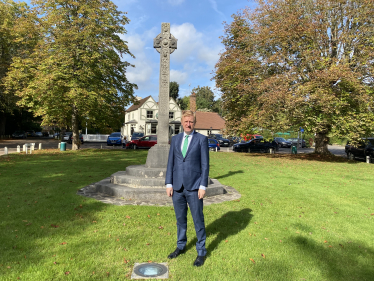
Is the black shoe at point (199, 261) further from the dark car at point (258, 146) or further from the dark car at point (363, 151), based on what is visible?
the dark car at point (258, 146)

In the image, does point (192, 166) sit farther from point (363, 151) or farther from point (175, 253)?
point (363, 151)

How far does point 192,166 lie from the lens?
3.64 m

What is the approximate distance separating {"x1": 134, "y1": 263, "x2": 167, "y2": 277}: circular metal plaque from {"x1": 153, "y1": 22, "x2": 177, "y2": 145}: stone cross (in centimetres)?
513

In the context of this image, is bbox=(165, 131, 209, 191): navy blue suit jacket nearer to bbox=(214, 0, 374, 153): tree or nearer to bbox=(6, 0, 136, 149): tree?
bbox=(214, 0, 374, 153): tree

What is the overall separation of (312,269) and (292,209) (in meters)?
2.92

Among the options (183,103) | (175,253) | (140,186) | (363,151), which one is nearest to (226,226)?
(175,253)

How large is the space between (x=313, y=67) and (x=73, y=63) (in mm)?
17678

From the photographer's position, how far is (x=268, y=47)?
66.3 ft

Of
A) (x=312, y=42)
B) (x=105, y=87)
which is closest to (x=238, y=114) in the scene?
(x=312, y=42)

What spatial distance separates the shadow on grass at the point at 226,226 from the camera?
14.0 ft

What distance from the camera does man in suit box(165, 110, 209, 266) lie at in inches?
142

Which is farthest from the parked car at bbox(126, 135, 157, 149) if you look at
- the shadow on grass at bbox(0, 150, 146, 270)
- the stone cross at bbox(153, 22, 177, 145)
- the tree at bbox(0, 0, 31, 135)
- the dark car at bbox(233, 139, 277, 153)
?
the stone cross at bbox(153, 22, 177, 145)

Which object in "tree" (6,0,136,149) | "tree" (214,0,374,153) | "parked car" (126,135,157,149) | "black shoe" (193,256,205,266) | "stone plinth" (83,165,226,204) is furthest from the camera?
"parked car" (126,135,157,149)

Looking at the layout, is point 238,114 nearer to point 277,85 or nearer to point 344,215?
point 277,85
